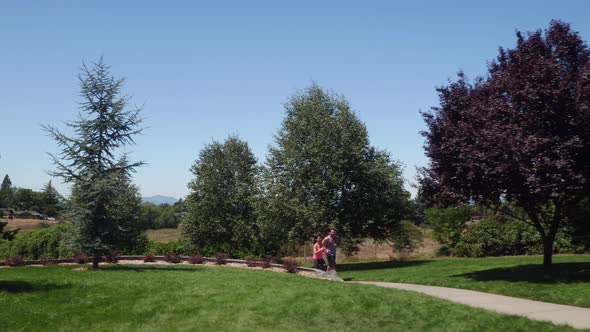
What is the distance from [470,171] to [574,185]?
2.94m

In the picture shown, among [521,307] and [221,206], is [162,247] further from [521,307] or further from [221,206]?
[521,307]

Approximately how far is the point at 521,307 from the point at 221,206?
25623 millimetres

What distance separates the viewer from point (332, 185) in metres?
26.5

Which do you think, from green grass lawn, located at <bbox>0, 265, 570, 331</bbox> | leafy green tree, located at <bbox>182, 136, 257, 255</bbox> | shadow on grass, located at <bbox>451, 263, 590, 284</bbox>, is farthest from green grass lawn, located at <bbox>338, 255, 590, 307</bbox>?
leafy green tree, located at <bbox>182, 136, 257, 255</bbox>

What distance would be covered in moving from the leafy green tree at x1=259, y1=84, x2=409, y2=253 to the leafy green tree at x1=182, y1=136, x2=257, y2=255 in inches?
272

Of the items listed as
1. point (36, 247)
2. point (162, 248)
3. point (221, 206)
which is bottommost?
point (162, 248)

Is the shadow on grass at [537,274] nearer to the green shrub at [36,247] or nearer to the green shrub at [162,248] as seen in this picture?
the green shrub at [162,248]

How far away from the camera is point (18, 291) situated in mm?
14203

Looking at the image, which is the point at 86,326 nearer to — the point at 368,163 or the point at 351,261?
the point at 368,163

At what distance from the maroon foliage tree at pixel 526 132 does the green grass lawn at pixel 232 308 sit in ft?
17.0

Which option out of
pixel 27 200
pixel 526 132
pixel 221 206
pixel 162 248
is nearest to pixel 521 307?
pixel 526 132

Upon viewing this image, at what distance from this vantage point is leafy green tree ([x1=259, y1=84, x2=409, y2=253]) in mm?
26391

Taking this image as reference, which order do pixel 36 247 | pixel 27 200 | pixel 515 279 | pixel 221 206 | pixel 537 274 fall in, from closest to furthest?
pixel 515 279 → pixel 537 274 → pixel 221 206 → pixel 36 247 → pixel 27 200

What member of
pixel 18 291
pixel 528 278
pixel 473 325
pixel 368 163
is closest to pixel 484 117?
pixel 528 278
